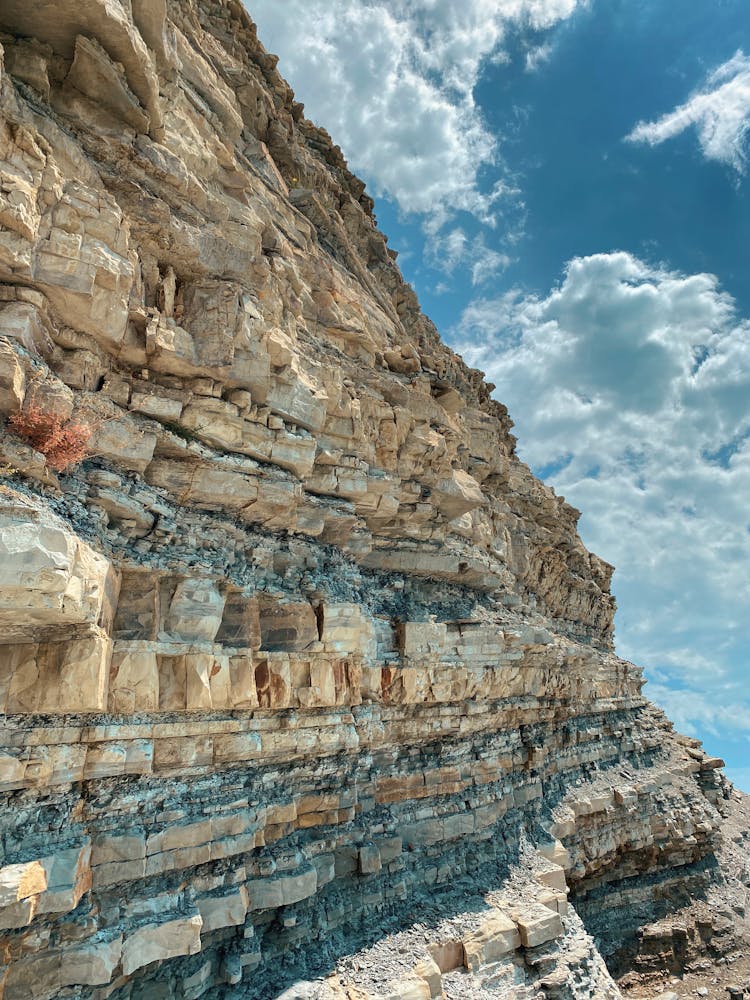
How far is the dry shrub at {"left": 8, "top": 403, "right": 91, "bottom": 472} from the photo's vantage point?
7.32m

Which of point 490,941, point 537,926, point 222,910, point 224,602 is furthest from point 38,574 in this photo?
point 537,926

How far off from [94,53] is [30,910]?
12359 millimetres

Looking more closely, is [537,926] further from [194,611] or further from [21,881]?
[21,881]

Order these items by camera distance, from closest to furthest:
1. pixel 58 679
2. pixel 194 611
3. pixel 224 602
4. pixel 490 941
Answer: pixel 58 679 < pixel 194 611 < pixel 224 602 < pixel 490 941

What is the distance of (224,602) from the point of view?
379 inches

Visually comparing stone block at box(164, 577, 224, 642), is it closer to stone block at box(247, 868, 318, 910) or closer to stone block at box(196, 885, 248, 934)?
stone block at box(196, 885, 248, 934)

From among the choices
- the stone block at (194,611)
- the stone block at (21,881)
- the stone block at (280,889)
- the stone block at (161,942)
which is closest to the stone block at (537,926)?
the stone block at (280,889)

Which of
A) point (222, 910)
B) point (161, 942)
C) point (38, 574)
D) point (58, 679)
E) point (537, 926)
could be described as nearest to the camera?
point (38, 574)

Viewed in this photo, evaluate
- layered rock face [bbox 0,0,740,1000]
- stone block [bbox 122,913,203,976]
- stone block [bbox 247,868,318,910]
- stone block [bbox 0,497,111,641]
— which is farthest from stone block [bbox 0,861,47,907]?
stone block [bbox 247,868,318,910]

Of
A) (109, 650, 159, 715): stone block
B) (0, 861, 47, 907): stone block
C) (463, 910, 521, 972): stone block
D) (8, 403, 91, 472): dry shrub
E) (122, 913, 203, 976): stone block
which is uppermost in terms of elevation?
(8, 403, 91, 472): dry shrub

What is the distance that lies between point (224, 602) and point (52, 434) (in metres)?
3.87

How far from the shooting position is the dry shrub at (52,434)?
732 centimetres

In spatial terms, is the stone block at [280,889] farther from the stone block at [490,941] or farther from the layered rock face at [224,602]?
the stone block at [490,941]

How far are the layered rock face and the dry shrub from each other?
0.06 meters
